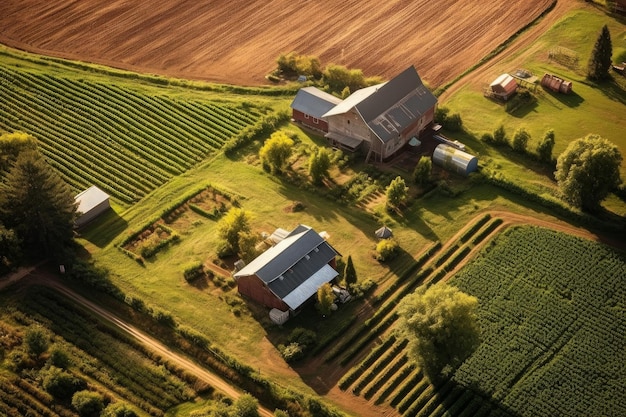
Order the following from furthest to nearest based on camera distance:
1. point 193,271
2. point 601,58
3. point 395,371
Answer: point 601,58 → point 193,271 → point 395,371

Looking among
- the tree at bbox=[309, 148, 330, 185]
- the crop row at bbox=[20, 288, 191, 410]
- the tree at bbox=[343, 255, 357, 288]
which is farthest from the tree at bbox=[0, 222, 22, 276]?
the tree at bbox=[343, 255, 357, 288]

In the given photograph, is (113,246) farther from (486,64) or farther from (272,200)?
(486,64)

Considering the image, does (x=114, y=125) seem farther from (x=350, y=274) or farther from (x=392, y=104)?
(x=350, y=274)

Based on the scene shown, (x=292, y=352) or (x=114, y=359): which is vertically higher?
(x=114, y=359)

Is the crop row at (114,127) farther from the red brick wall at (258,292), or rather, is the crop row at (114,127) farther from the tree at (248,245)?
the red brick wall at (258,292)

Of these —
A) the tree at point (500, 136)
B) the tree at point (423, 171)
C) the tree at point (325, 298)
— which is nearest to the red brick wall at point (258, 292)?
the tree at point (325, 298)

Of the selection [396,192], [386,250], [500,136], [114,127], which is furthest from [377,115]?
[114,127]
